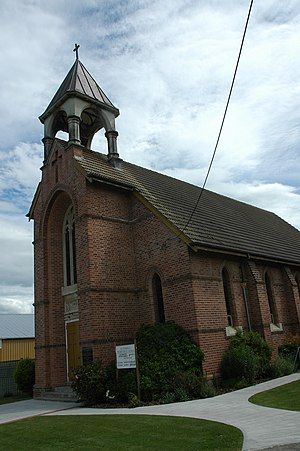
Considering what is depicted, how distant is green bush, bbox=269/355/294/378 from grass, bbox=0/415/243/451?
784 centimetres

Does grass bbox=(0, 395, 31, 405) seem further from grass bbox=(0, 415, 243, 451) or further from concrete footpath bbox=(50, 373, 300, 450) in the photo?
grass bbox=(0, 415, 243, 451)

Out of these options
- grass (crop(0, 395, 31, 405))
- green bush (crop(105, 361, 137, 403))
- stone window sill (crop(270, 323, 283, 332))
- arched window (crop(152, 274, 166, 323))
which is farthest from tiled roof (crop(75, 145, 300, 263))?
grass (crop(0, 395, 31, 405))

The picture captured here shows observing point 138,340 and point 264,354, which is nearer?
point 138,340

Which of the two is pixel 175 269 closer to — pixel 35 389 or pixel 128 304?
Answer: pixel 128 304

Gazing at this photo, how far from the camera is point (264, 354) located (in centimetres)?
1633

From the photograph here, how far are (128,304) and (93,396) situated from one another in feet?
13.3

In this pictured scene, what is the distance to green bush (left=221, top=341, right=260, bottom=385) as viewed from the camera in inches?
575

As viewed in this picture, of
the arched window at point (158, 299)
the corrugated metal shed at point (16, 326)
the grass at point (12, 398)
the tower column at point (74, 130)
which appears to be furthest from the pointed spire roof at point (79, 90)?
the corrugated metal shed at point (16, 326)

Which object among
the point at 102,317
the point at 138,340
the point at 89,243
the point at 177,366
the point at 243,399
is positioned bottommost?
the point at 243,399

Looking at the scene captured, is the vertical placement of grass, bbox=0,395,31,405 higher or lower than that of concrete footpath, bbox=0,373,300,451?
higher

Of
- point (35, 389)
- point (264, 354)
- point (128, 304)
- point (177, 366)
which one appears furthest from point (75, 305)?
point (264, 354)

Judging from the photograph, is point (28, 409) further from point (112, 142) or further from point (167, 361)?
point (112, 142)

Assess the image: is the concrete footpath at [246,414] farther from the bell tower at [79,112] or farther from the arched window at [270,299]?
the bell tower at [79,112]

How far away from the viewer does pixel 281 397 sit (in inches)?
452
